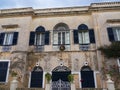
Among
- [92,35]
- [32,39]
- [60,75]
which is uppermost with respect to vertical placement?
[92,35]

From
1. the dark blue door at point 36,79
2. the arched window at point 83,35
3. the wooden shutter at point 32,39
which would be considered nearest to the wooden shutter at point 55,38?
the arched window at point 83,35

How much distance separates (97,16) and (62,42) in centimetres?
448

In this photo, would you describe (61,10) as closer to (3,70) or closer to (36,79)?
(36,79)

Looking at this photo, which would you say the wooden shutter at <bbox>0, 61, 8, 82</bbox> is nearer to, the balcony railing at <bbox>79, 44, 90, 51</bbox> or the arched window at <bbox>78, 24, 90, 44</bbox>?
the balcony railing at <bbox>79, 44, 90, 51</bbox>

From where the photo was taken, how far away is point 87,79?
1374cm

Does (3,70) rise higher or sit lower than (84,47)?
lower

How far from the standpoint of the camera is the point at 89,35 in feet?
50.4

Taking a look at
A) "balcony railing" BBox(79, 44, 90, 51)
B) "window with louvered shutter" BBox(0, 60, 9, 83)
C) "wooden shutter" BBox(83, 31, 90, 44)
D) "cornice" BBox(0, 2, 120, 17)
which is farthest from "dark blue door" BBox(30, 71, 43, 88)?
"cornice" BBox(0, 2, 120, 17)

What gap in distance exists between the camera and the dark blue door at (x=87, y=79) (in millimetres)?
13467

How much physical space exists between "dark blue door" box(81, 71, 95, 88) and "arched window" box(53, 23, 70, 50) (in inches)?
133

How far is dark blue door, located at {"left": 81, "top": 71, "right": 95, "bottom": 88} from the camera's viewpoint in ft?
44.2

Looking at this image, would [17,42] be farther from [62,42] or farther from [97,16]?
[97,16]

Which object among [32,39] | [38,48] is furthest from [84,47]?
[32,39]

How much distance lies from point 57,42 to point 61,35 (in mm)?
908
